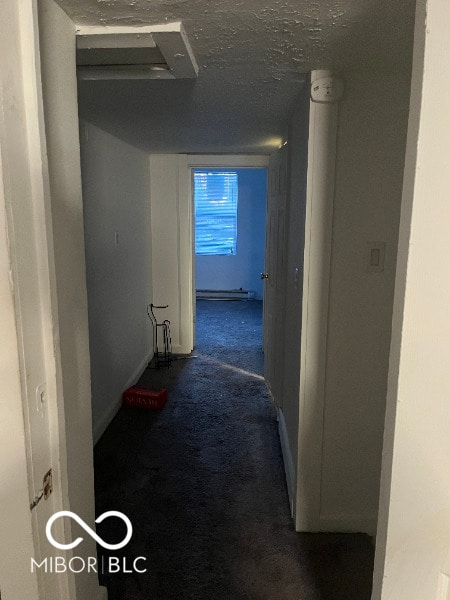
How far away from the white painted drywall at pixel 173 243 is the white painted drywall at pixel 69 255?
2.86 metres

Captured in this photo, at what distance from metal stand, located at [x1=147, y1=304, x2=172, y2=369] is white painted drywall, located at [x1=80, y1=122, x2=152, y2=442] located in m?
0.18

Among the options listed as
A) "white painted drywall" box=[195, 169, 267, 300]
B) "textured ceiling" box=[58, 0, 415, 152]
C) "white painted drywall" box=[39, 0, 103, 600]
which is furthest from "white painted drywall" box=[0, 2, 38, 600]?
"white painted drywall" box=[195, 169, 267, 300]

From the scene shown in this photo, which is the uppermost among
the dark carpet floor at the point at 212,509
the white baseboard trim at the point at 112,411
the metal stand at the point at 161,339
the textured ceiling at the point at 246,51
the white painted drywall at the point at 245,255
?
the textured ceiling at the point at 246,51

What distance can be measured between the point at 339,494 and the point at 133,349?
2.16m

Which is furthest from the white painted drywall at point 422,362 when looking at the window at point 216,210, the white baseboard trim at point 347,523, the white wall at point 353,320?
the window at point 216,210

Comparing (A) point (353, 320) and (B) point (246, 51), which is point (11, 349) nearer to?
(B) point (246, 51)

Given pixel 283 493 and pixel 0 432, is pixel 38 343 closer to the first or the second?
pixel 0 432

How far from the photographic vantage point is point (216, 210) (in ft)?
22.5

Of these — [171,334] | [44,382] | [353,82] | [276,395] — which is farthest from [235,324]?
[44,382]

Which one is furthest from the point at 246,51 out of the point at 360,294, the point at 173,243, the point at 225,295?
the point at 225,295

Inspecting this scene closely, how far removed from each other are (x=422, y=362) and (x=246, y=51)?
1120mm

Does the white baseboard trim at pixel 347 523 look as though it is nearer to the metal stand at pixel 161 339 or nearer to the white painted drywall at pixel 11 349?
the white painted drywall at pixel 11 349

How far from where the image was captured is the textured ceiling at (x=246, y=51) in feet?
3.57

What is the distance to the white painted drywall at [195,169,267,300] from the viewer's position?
675 centimetres
